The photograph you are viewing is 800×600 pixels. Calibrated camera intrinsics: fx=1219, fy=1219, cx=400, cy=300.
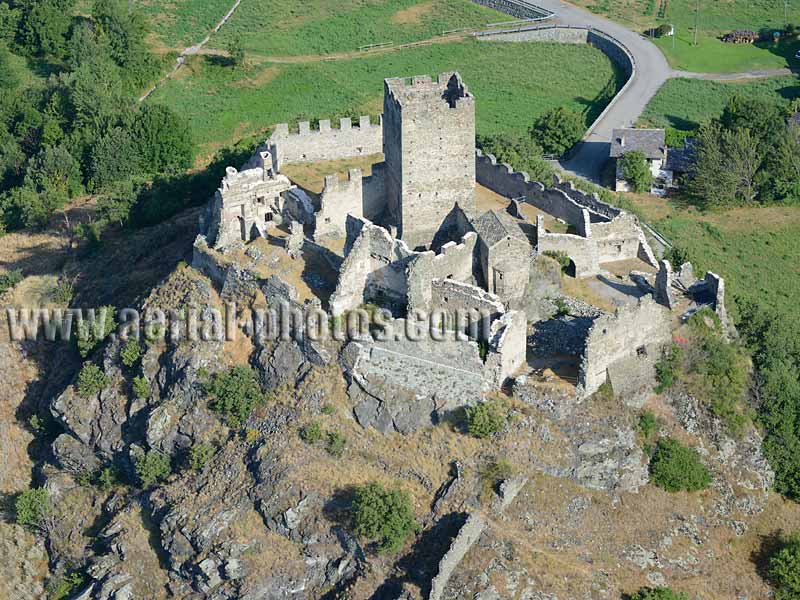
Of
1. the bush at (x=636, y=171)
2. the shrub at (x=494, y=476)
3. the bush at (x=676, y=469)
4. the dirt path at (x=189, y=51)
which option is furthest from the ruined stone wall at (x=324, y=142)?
the bush at (x=676, y=469)

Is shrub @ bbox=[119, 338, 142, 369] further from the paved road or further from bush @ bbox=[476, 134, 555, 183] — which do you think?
the paved road

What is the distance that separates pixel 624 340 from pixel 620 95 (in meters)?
52.4

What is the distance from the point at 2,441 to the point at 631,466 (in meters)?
35.7

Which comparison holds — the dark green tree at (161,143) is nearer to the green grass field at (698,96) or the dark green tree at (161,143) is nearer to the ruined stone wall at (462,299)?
the green grass field at (698,96)

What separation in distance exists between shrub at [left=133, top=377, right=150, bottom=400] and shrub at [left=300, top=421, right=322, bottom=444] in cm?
1046

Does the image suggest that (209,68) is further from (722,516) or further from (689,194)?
(722,516)

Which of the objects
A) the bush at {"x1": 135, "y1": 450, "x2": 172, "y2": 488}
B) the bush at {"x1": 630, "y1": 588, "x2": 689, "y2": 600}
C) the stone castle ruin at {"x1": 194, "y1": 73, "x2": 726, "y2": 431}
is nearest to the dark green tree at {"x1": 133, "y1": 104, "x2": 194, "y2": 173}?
the stone castle ruin at {"x1": 194, "y1": 73, "x2": 726, "y2": 431}

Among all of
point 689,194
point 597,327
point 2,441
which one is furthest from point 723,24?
point 2,441

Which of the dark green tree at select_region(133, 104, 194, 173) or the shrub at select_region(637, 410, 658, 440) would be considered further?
the dark green tree at select_region(133, 104, 194, 173)

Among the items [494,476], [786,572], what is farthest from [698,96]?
[494,476]

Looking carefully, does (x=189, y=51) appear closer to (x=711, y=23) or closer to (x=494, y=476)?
(x=711, y=23)

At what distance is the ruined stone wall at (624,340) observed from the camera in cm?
5447

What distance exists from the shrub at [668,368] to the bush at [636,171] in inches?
1247

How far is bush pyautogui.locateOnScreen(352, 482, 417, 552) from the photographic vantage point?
52.7m
